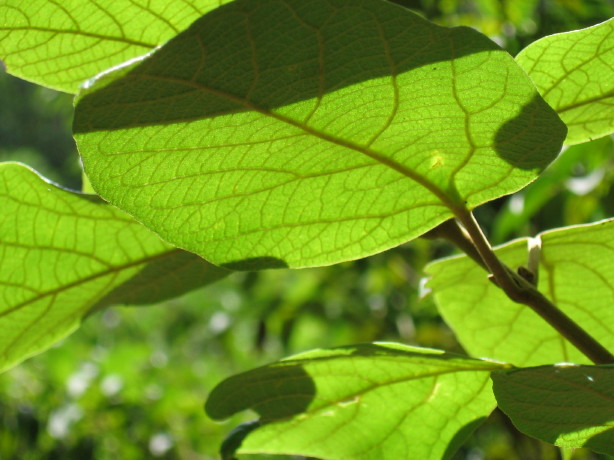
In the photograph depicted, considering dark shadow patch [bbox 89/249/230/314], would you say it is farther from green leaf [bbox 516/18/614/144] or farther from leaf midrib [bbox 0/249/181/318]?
green leaf [bbox 516/18/614/144]

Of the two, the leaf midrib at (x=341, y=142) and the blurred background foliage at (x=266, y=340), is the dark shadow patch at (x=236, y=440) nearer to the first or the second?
the leaf midrib at (x=341, y=142)

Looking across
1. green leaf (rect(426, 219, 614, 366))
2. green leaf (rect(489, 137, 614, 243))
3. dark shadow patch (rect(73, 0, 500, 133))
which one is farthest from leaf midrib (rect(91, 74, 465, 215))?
green leaf (rect(489, 137, 614, 243))

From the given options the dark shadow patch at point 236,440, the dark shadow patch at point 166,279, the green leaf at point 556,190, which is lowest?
the green leaf at point 556,190

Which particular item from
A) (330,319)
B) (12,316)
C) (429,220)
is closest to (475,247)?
(429,220)

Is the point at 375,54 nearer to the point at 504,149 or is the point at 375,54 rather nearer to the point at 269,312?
the point at 504,149

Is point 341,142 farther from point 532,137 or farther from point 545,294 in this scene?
point 545,294

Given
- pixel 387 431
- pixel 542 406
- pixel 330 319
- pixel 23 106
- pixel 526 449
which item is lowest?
pixel 23 106

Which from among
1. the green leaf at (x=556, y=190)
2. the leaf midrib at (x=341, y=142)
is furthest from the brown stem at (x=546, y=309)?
the green leaf at (x=556, y=190)
